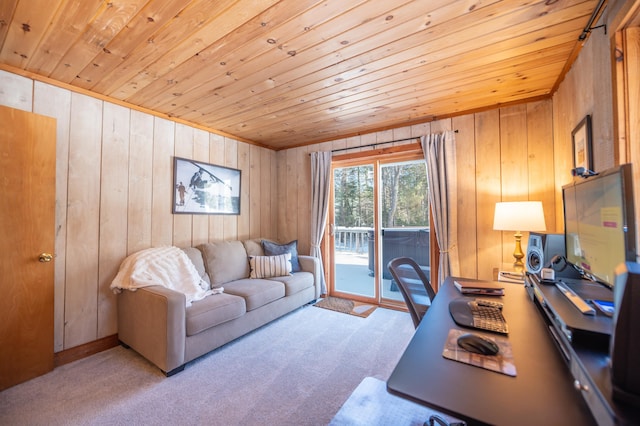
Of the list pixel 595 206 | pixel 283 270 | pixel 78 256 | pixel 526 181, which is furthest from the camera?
pixel 283 270

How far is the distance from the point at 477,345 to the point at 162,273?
2602 millimetres

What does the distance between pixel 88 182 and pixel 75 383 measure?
5.45 feet

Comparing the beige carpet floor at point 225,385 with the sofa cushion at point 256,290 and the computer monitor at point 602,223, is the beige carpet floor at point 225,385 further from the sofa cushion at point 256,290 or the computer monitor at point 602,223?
the computer monitor at point 602,223

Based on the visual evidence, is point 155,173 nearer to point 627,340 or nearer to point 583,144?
point 627,340

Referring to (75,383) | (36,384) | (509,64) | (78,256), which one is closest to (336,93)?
(509,64)

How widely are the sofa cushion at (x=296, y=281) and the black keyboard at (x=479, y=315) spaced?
210cm

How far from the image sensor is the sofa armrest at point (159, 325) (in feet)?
6.59

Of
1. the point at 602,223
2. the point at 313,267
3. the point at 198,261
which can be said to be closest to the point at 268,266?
the point at 313,267

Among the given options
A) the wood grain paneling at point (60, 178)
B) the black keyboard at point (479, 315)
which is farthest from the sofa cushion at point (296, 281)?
the black keyboard at point (479, 315)

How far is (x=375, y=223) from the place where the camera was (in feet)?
12.0

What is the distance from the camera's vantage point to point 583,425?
0.62 metres

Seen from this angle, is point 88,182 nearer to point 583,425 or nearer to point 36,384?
point 36,384

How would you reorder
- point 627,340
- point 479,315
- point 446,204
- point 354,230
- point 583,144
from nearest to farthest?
point 627,340 < point 479,315 < point 583,144 < point 446,204 < point 354,230

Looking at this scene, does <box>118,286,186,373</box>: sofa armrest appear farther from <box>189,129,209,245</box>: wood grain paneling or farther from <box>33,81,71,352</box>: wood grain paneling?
<box>189,129,209,245</box>: wood grain paneling
